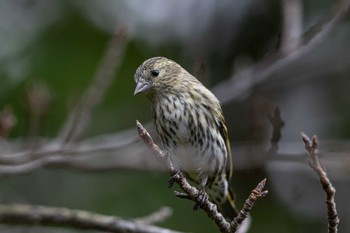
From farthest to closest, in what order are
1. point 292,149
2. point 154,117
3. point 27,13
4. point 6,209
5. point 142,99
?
point 27,13, point 142,99, point 292,149, point 6,209, point 154,117

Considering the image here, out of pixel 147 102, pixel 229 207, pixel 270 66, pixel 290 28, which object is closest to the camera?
pixel 229 207

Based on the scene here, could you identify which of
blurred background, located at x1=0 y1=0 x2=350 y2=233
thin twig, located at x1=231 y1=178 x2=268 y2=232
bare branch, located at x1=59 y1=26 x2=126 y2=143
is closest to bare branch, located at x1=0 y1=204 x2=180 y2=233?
blurred background, located at x1=0 y1=0 x2=350 y2=233

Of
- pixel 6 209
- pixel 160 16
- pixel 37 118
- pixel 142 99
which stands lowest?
pixel 6 209

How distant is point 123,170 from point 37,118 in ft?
2.41

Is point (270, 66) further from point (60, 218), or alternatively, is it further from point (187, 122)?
point (60, 218)

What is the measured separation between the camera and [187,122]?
4809 millimetres

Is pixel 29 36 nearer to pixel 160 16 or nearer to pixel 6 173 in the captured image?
pixel 160 16

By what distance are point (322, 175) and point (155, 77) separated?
2185mm

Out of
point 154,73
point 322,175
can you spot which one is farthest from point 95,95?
point 322,175

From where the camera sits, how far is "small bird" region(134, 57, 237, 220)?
15.6 feet

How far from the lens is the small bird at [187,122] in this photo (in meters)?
4.77

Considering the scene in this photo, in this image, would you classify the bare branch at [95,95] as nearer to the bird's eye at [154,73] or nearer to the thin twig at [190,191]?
the bird's eye at [154,73]

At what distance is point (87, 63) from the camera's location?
7648 millimetres

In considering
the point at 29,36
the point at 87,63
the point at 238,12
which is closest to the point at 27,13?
the point at 29,36
